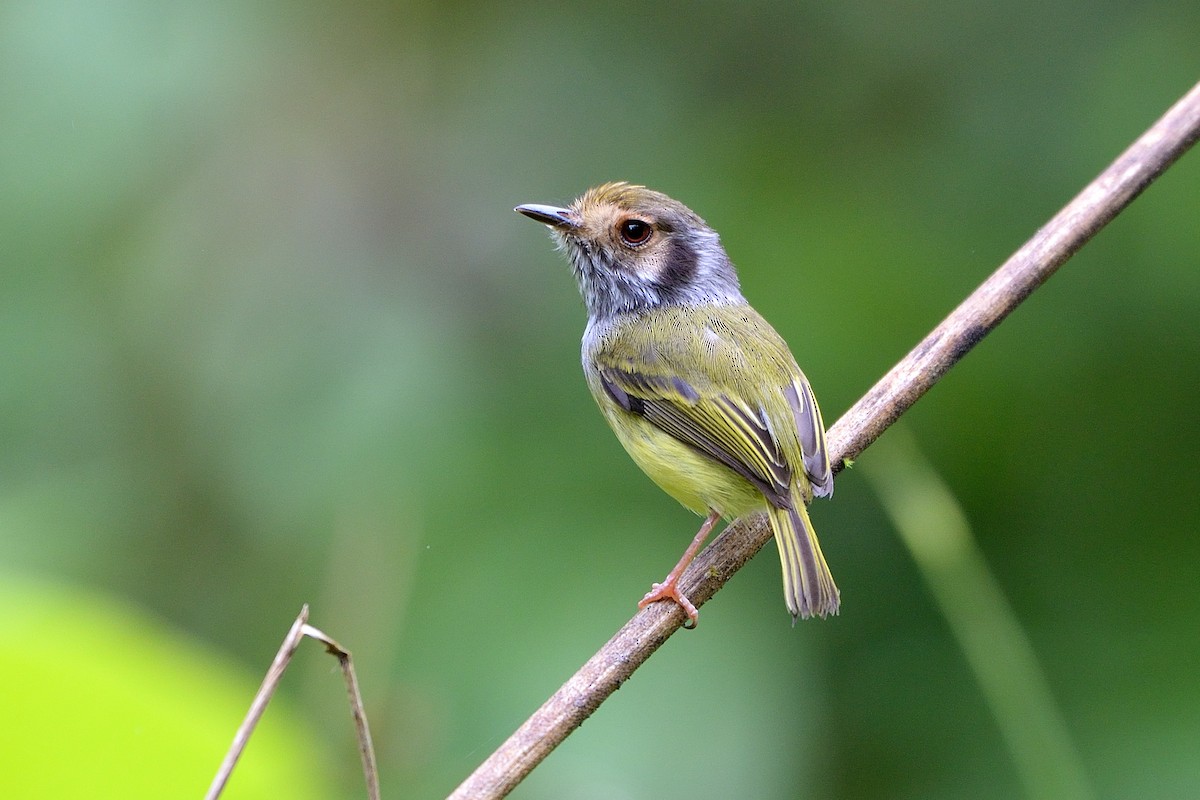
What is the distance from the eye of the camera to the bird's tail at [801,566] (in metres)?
2.59

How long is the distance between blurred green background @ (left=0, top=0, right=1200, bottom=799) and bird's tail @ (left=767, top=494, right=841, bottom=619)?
1.07ft

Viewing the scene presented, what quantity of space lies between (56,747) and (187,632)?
2.07m

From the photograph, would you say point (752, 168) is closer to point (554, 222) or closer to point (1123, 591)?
point (554, 222)

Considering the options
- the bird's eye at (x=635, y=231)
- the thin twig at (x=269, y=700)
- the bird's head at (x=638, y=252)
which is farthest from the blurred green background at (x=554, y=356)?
the thin twig at (x=269, y=700)

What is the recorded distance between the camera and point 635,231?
362cm

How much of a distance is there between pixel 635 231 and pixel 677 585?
128 centimetres

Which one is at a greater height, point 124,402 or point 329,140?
point 329,140

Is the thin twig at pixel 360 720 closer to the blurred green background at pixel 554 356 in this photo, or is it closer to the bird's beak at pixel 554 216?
the blurred green background at pixel 554 356

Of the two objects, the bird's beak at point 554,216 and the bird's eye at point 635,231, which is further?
the bird's eye at point 635,231

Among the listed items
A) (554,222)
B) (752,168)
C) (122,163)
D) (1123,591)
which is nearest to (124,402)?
(122,163)

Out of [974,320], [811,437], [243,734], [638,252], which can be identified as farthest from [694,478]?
[243,734]

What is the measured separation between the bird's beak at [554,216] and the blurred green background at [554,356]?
1.25 feet

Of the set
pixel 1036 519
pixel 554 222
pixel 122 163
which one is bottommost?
pixel 1036 519

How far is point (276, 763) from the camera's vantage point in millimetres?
1563
